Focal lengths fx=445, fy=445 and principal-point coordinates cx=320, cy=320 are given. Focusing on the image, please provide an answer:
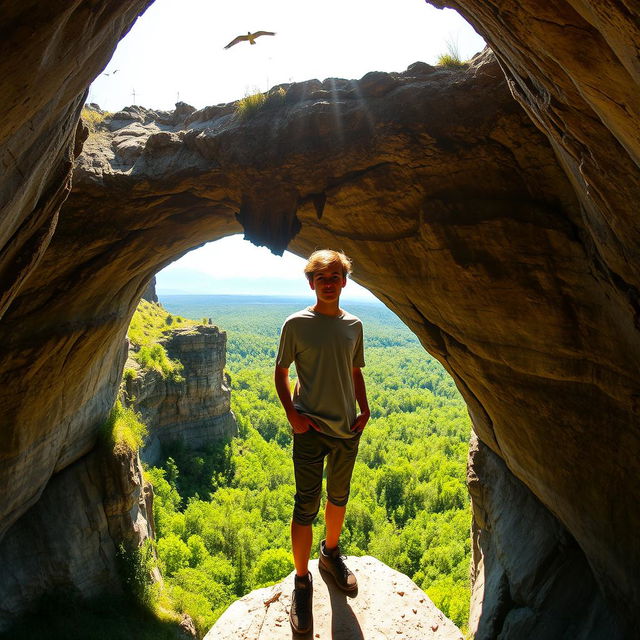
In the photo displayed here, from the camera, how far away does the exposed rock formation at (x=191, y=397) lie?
33.1 meters

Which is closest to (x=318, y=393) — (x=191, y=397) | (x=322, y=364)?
(x=322, y=364)

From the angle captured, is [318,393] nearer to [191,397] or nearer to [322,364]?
[322,364]

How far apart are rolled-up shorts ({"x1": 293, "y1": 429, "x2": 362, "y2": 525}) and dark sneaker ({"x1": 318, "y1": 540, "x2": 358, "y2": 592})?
0.75m

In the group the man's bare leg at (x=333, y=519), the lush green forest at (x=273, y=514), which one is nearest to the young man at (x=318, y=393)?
the man's bare leg at (x=333, y=519)

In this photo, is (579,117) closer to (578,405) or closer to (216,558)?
(578,405)

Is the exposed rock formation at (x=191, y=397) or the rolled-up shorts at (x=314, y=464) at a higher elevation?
the rolled-up shorts at (x=314, y=464)

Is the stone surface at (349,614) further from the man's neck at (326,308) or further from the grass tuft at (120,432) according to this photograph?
the grass tuft at (120,432)

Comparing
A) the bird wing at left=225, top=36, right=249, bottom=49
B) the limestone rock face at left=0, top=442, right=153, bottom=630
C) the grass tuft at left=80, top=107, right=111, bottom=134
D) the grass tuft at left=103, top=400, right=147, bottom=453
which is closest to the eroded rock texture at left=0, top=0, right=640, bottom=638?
the grass tuft at left=80, top=107, right=111, bottom=134

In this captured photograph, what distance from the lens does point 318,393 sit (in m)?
3.86

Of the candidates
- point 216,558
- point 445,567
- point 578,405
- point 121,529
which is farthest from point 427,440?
point 578,405

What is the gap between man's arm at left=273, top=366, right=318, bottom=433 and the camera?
370cm

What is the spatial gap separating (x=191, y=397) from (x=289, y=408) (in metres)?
34.8

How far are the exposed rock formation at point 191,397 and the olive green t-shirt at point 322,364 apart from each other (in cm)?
2882

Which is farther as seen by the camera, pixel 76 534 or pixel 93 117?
pixel 76 534
